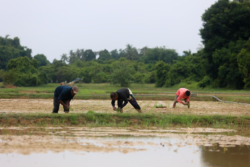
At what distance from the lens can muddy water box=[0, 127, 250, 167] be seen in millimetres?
4562

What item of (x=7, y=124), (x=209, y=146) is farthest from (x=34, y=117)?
(x=209, y=146)

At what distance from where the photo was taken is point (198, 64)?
151 ft

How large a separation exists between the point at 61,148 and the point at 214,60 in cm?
3018

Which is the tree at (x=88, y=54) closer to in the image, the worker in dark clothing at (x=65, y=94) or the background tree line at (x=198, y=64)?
the background tree line at (x=198, y=64)

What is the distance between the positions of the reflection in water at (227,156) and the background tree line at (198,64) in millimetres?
24774

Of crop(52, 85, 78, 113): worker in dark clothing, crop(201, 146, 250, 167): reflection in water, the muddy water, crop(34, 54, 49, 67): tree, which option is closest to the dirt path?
crop(52, 85, 78, 113): worker in dark clothing

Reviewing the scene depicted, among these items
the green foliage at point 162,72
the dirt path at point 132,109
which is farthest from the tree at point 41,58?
the dirt path at point 132,109

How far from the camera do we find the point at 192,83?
1702 inches

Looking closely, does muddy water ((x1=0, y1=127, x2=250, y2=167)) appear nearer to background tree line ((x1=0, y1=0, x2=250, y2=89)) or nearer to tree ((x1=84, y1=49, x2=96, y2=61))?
background tree line ((x1=0, y1=0, x2=250, y2=89))

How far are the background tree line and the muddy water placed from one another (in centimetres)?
2416

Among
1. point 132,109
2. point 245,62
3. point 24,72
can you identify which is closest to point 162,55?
point 24,72

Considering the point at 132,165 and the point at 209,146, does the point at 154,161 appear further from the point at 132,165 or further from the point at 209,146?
the point at 209,146

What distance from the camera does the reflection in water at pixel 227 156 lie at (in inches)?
180

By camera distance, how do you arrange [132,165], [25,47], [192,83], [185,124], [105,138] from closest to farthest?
[132,165] → [105,138] → [185,124] → [192,83] → [25,47]
